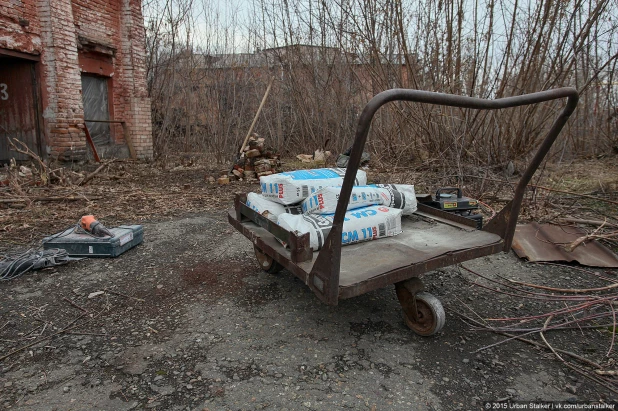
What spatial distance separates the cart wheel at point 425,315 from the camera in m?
2.21

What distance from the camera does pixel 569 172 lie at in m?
8.38

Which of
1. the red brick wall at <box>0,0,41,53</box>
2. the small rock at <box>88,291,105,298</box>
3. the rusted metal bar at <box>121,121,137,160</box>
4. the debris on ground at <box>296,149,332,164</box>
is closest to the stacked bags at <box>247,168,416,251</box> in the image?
the small rock at <box>88,291,105,298</box>

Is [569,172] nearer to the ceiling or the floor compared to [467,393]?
nearer to the ceiling

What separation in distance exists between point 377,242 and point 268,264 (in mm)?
1026

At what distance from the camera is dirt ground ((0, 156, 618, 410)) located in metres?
1.86

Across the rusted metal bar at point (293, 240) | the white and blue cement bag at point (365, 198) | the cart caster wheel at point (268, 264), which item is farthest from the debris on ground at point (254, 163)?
the rusted metal bar at point (293, 240)

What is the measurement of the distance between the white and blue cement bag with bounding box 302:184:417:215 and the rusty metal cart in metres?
0.20

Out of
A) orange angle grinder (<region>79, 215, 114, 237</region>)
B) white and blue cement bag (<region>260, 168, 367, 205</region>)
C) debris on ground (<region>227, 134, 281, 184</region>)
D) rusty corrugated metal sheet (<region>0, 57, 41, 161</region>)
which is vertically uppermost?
rusty corrugated metal sheet (<region>0, 57, 41, 161</region>)

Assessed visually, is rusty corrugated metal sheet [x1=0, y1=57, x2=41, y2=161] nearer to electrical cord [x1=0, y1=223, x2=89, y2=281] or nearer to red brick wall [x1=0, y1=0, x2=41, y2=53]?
red brick wall [x1=0, y1=0, x2=41, y2=53]

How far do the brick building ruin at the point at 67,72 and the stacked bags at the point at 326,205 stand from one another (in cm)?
736

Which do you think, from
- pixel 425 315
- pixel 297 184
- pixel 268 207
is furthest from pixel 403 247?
pixel 268 207

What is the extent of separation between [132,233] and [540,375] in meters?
3.64

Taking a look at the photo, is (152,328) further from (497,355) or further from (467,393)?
(497,355)

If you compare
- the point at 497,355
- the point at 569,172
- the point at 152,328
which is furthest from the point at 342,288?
the point at 569,172
